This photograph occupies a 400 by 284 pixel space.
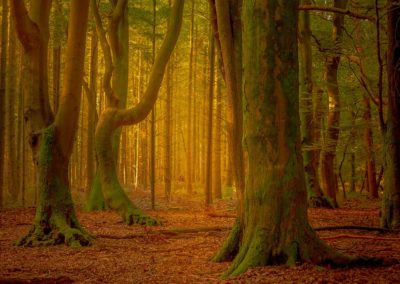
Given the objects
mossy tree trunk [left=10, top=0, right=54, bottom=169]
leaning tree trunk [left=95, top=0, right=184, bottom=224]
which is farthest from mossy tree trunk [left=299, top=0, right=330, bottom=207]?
mossy tree trunk [left=10, top=0, right=54, bottom=169]

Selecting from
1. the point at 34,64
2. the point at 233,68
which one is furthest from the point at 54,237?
the point at 233,68

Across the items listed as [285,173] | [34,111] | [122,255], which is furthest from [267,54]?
[34,111]

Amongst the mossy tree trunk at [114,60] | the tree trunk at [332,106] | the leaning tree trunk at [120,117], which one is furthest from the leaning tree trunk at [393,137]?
the mossy tree trunk at [114,60]

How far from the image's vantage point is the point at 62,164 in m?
10.0

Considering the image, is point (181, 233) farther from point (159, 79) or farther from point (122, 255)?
point (159, 79)

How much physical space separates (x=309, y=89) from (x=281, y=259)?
11.7 m

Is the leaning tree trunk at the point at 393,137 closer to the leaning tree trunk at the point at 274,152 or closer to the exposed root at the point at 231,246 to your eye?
the exposed root at the point at 231,246

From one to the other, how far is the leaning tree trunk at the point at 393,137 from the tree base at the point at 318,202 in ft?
24.2

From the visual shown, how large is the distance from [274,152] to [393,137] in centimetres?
453

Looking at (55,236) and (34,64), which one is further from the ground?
(34,64)

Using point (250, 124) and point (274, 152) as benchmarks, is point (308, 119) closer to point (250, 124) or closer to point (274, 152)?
point (250, 124)

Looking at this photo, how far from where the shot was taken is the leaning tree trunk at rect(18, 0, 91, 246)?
955 centimetres

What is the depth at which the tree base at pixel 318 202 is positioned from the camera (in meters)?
16.5

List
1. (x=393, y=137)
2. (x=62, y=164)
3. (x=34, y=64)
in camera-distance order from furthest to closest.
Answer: (x=34, y=64) → (x=62, y=164) → (x=393, y=137)
